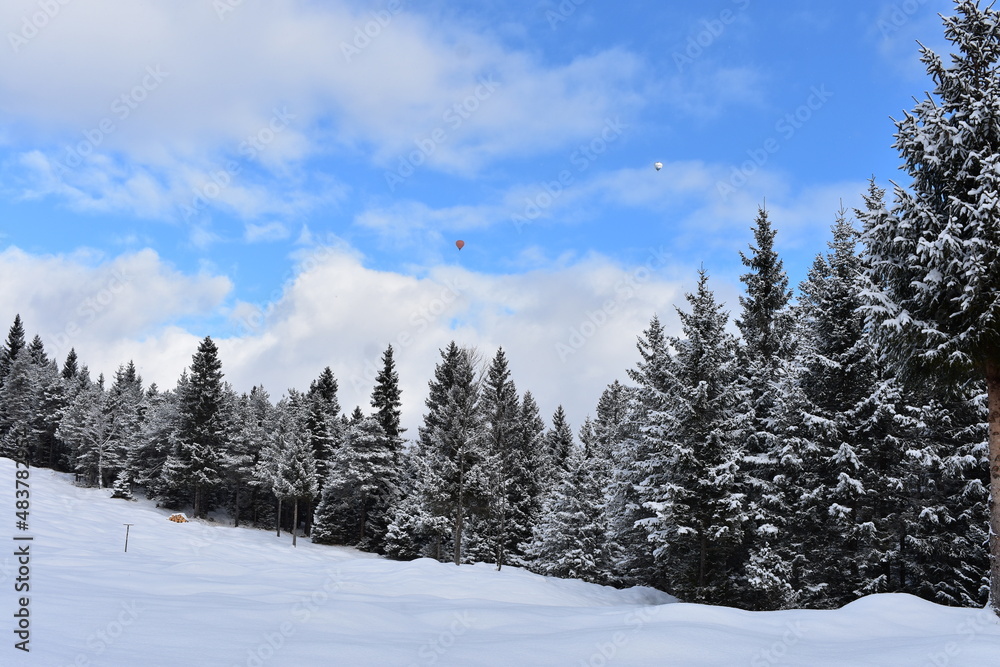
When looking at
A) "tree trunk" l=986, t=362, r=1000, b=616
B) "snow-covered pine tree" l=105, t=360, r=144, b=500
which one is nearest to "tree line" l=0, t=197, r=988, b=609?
"tree trunk" l=986, t=362, r=1000, b=616

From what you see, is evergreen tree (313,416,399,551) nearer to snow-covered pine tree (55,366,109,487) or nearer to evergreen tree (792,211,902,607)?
snow-covered pine tree (55,366,109,487)

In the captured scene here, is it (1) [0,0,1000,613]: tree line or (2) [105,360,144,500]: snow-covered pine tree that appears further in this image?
(2) [105,360,144,500]: snow-covered pine tree

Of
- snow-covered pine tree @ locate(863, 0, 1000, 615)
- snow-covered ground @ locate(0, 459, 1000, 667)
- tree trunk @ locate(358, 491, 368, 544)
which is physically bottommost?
tree trunk @ locate(358, 491, 368, 544)

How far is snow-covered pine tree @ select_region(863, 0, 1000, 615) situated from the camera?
38.5 feet

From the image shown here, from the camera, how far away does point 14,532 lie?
22.5 meters

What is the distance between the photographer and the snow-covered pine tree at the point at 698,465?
66.8ft

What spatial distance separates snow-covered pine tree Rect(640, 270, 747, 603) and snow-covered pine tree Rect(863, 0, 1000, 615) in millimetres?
8210

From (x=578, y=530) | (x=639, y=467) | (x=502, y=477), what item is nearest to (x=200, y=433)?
(x=502, y=477)

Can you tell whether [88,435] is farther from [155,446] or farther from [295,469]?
[295,469]

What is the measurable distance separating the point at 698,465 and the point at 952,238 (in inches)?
456

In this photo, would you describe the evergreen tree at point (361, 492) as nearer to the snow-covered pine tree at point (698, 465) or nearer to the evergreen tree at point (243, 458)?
the evergreen tree at point (243, 458)

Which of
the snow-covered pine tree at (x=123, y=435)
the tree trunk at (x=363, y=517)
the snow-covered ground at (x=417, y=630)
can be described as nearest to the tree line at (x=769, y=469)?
the snow-covered ground at (x=417, y=630)

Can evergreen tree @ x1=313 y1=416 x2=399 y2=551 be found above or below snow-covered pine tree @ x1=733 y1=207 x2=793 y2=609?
below

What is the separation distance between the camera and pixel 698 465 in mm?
20969
